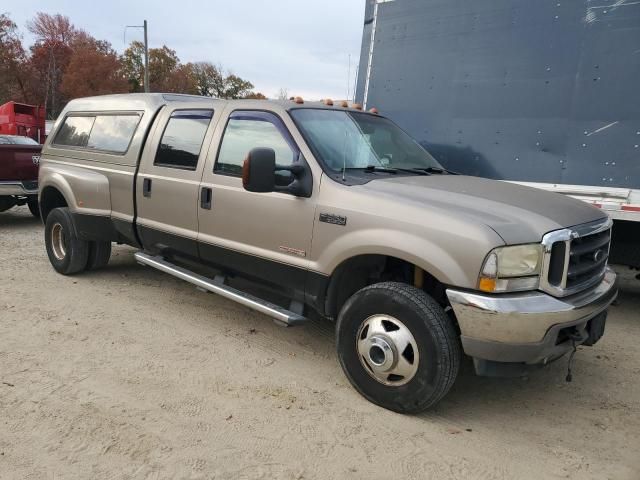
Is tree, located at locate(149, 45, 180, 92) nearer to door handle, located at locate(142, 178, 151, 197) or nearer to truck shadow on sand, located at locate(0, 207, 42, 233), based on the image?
truck shadow on sand, located at locate(0, 207, 42, 233)

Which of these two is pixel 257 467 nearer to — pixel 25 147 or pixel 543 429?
pixel 543 429

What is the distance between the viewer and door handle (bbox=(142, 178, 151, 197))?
4.84m

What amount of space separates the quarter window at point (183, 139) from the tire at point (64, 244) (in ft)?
5.16

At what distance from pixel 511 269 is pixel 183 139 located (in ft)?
10.0

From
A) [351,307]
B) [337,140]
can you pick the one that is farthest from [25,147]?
[351,307]

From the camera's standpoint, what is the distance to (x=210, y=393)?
345cm

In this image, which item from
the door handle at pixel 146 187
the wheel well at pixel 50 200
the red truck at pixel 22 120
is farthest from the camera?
the red truck at pixel 22 120

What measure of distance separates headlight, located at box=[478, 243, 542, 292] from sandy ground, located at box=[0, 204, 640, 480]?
3.03 ft

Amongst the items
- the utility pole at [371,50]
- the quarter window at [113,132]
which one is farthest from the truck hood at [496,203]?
the utility pole at [371,50]

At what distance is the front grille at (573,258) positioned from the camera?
2.91 meters

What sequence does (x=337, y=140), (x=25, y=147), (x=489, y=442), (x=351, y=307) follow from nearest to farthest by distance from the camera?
(x=489, y=442) < (x=351, y=307) < (x=337, y=140) < (x=25, y=147)

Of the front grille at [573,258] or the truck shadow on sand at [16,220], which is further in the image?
the truck shadow on sand at [16,220]

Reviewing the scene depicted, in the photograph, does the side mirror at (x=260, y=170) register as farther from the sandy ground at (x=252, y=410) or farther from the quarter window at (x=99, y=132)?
the quarter window at (x=99, y=132)

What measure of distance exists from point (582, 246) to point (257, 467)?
2.26 meters
